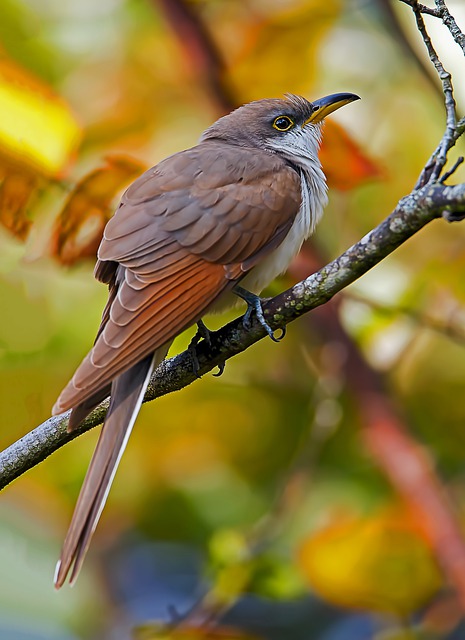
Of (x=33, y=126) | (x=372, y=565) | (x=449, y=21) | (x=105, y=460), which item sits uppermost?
(x=33, y=126)

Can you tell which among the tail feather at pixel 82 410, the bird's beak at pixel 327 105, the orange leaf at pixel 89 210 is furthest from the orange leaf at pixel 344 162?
the tail feather at pixel 82 410

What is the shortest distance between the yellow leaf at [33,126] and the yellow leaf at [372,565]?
6.48 feet

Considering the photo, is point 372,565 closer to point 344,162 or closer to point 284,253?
point 284,253

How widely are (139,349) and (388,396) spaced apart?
1.65 metres

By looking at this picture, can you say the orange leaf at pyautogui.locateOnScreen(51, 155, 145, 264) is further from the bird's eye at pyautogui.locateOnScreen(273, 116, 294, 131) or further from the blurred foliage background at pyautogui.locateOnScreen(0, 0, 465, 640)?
the bird's eye at pyautogui.locateOnScreen(273, 116, 294, 131)

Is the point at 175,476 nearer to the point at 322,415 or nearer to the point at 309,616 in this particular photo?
the point at 322,415

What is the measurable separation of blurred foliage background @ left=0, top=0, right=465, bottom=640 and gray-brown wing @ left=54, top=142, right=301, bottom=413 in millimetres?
350

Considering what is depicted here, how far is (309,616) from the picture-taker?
5289mm

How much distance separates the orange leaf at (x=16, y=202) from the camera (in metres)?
3.91

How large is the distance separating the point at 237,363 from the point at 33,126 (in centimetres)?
149

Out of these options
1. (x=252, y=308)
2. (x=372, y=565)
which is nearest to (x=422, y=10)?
(x=252, y=308)

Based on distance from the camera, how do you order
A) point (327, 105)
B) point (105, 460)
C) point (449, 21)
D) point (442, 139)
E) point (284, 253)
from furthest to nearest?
point (327, 105) → point (284, 253) → point (105, 460) → point (449, 21) → point (442, 139)

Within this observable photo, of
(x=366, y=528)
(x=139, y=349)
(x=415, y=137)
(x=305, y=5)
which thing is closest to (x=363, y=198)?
(x=415, y=137)

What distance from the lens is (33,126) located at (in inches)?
160
